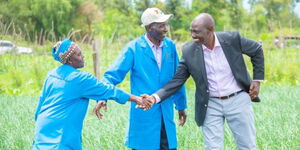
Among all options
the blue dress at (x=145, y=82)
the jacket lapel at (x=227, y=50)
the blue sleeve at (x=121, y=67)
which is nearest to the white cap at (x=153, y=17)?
the blue dress at (x=145, y=82)

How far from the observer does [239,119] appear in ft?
12.3

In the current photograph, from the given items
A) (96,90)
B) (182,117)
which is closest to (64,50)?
(96,90)

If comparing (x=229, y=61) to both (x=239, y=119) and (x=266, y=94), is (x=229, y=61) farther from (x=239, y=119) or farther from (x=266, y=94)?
(x=266, y=94)

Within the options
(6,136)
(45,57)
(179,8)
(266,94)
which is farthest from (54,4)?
(6,136)

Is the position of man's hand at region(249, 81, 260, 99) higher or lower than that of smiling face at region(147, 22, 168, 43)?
lower

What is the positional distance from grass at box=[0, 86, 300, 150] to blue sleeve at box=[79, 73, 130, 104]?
126 cm

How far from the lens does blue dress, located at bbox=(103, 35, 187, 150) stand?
401 centimetres

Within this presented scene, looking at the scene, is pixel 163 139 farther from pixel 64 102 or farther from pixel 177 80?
pixel 64 102

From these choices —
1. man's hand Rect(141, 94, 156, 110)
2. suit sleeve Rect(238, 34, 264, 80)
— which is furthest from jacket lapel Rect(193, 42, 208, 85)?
man's hand Rect(141, 94, 156, 110)

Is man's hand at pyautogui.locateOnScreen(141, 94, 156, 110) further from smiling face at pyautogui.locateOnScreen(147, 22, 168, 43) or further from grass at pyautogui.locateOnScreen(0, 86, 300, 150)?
grass at pyautogui.locateOnScreen(0, 86, 300, 150)

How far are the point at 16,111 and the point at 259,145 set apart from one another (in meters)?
4.00

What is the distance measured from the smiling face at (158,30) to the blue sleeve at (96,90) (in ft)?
1.98

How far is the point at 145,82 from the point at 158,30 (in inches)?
17.2

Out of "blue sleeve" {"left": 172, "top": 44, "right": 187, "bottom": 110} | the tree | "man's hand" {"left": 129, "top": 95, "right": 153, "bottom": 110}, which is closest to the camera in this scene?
"man's hand" {"left": 129, "top": 95, "right": 153, "bottom": 110}
